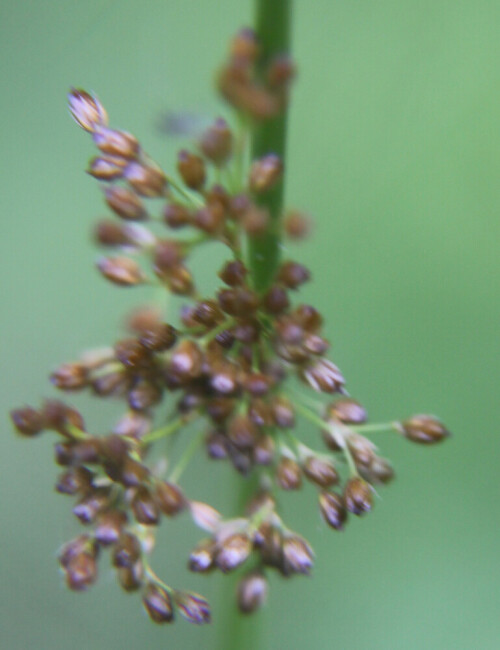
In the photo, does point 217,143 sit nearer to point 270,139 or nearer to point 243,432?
point 270,139

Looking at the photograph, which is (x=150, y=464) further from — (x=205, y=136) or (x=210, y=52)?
(x=210, y=52)

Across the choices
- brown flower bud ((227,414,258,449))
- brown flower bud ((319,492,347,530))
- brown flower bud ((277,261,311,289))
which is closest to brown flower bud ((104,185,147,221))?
brown flower bud ((277,261,311,289))

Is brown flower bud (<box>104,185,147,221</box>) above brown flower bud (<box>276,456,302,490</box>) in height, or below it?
above

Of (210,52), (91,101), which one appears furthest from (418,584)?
(210,52)

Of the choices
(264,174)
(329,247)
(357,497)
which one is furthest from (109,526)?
(329,247)

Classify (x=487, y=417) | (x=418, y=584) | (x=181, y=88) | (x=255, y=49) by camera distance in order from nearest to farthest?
(x=255, y=49)
(x=418, y=584)
(x=487, y=417)
(x=181, y=88)

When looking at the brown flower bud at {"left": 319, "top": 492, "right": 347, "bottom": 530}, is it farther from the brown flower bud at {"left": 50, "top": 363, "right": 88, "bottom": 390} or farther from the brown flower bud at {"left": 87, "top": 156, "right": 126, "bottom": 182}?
the brown flower bud at {"left": 87, "top": 156, "right": 126, "bottom": 182}
